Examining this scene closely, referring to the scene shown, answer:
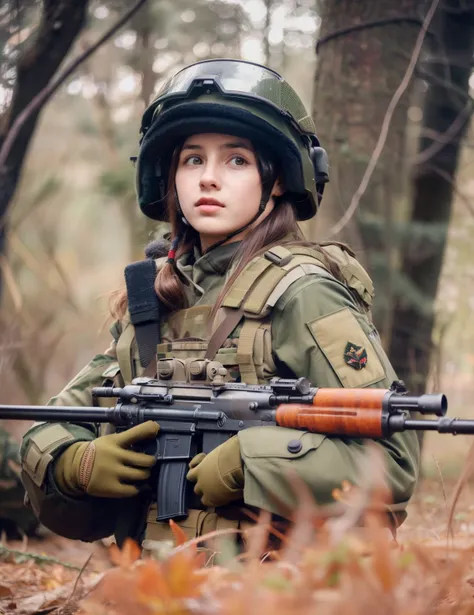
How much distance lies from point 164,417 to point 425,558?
1643mm

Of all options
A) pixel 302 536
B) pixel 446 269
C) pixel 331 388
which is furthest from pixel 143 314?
pixel 446 269

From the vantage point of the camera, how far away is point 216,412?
9.50 ft

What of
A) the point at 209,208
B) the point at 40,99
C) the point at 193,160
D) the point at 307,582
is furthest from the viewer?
the point at 40,99

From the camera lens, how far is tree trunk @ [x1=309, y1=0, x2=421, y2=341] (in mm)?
5039

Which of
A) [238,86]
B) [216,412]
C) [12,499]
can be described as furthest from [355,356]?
[12,499]

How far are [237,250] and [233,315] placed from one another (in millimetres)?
359

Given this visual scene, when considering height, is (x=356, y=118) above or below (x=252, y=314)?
above

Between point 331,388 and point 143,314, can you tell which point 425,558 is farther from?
point 143,314

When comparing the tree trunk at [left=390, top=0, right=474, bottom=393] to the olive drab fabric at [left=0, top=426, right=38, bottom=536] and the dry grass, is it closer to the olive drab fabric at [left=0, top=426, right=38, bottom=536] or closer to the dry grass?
the olive drab fabric at [left=0, top=426, right=38, bottom=536]

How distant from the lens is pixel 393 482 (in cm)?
276

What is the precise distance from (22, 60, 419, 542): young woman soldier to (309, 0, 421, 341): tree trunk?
1.49 metres

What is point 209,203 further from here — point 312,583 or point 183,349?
point 312,583

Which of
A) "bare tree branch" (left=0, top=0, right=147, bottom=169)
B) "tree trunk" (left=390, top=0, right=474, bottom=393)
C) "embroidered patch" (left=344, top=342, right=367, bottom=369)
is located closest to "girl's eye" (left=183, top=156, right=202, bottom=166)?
"embroidered patch" (left=344, top=342, right=367, bottom=369)

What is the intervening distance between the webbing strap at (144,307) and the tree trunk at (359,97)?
1.80 m
